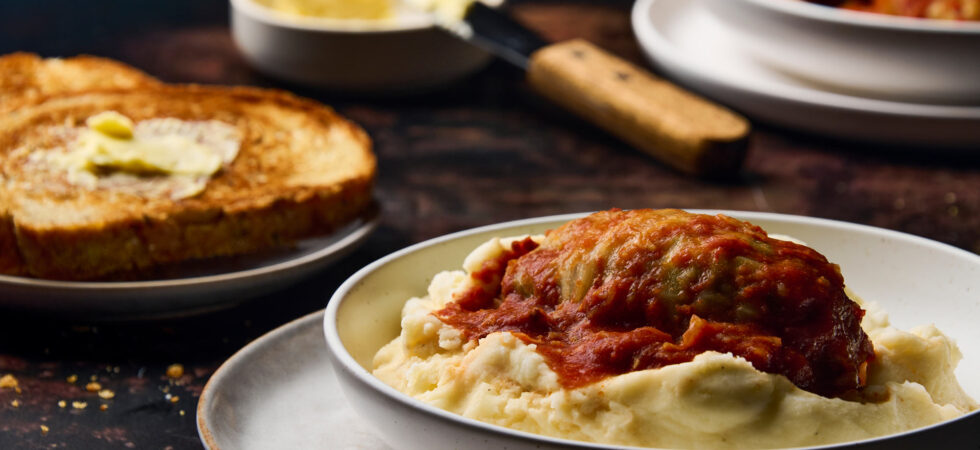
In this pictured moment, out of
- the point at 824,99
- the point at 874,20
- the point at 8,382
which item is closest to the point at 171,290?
the point at 8,382

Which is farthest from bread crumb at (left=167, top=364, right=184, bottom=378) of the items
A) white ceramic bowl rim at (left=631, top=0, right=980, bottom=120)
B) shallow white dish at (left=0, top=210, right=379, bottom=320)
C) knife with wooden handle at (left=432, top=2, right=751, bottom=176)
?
white ceramic bowl rim at (left=631, top=0, right=980, bottom=120)

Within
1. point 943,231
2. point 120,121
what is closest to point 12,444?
point 120,121

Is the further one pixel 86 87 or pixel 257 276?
pixel 86 87

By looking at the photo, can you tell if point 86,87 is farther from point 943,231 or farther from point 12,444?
point 943,231

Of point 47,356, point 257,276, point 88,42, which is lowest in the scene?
point 88,42

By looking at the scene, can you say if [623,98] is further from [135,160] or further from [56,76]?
[56,76]

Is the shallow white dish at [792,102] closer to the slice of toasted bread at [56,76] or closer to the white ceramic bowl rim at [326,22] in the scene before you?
the white ceramic bowl rim at [326,22]
